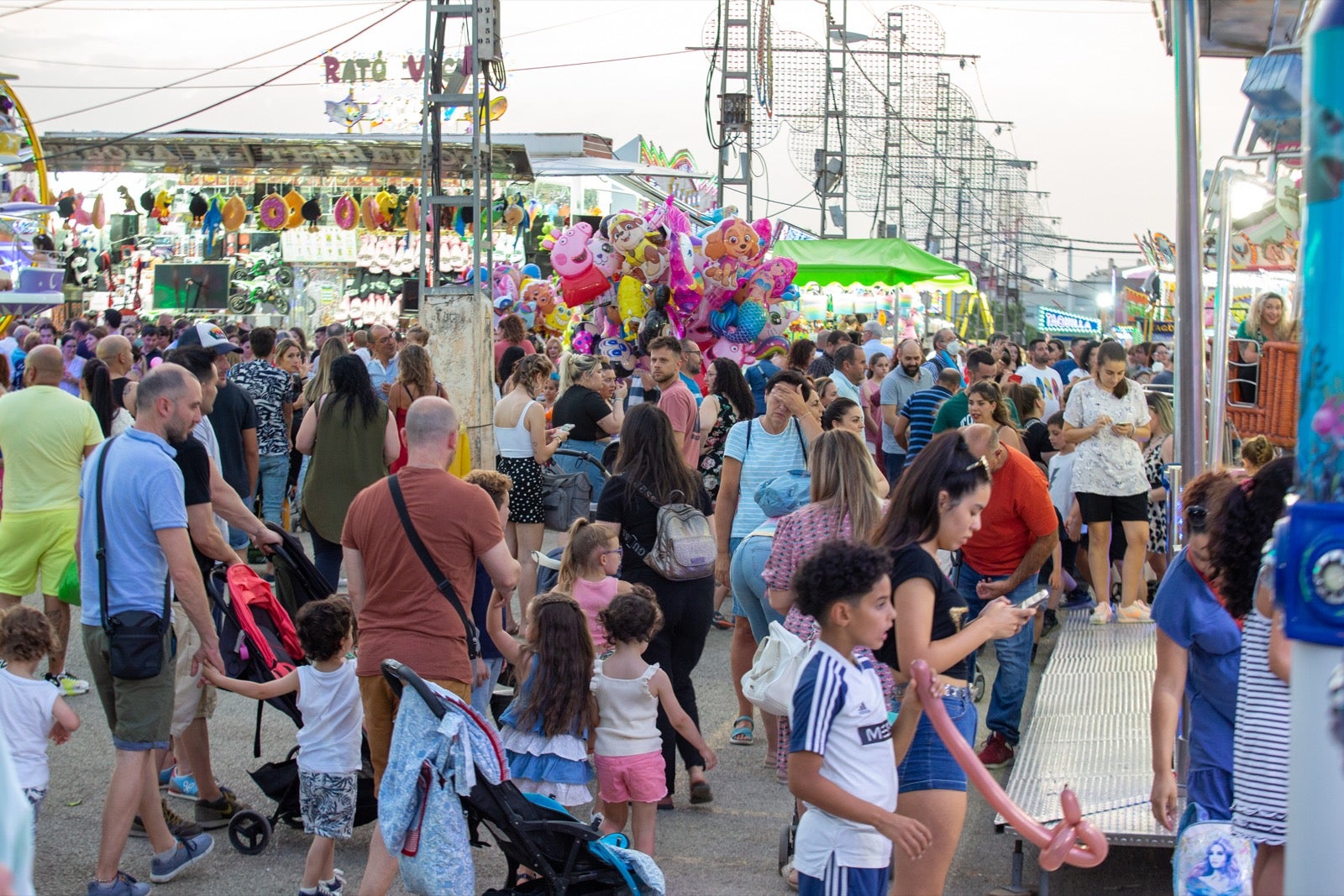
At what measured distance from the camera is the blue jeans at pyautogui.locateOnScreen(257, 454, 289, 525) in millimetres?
11141

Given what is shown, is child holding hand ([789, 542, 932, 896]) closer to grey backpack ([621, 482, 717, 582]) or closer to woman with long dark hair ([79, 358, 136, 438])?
grey backpack ([621, 482, 717, 582])

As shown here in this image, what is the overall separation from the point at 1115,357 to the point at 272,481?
6884 millimetres

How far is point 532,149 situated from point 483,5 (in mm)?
18587

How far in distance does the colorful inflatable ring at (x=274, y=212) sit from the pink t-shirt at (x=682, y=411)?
17960 millimetres

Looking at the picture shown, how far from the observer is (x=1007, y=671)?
21.5ft

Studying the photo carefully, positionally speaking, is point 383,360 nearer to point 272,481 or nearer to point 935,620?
point 272,481

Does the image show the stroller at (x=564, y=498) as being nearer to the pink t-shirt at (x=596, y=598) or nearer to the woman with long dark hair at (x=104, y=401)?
the pink t-shirt at (x=596, y=598)

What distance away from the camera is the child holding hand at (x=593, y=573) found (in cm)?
561

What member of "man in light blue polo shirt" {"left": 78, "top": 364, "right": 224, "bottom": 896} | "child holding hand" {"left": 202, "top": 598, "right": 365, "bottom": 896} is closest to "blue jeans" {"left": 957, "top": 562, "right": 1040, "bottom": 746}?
"child holding hand" {"left": 202, "top": 598, "right": 365, "bottom": 896}

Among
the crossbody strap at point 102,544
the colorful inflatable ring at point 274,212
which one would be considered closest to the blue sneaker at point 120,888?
the crossbody strap at point 102,544

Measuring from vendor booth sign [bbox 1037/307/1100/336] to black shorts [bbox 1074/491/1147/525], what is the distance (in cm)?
3602

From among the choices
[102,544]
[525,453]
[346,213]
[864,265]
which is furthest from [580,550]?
[346,213]

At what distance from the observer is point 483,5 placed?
997 cm

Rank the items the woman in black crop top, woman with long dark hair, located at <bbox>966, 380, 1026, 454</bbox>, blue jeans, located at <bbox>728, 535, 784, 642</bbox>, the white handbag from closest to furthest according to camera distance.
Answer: the woman in black crop top, the white handbag, blue jeans, located at <bbox>728, 535, 784, 642</bbox>, woman with long dark hair, located at <bbox>966, 380, 1026, 454</bbox>
